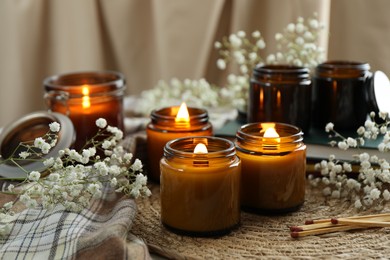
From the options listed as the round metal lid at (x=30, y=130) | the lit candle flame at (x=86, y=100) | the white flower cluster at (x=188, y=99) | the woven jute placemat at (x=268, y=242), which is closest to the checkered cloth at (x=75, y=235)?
the woven jute placemat at (x=268, y=242)

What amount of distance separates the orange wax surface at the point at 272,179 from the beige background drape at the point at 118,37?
0.83 m

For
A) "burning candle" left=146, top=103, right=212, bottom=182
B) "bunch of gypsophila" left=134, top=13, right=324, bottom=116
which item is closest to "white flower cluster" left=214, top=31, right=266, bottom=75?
"bunch of gypsophila" left=134, top=13, right=324, bottom=116

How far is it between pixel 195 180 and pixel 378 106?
47 cm

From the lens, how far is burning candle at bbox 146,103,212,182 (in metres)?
1.06

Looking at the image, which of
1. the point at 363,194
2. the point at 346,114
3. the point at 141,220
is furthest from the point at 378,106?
the point at 141,220

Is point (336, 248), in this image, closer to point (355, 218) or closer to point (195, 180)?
point (355, 218)

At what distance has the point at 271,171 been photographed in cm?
91

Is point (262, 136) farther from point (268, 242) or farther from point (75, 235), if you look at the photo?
point (75, 235)

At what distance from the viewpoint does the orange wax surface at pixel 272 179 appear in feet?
2.98

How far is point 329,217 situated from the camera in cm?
92

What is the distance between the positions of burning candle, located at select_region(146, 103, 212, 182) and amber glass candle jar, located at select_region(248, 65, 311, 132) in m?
0.12

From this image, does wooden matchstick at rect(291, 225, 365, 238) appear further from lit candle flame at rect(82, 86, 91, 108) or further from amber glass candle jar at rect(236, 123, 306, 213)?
lit candle flame at rect(82, 86, 91, 108)

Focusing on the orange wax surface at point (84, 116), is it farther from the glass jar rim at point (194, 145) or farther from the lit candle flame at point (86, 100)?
the glass jar rim at point (194, 145)

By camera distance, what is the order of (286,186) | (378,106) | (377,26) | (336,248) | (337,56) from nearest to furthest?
(336,248)
(286,186)
(378,106)
(377,26)
(337,56)
